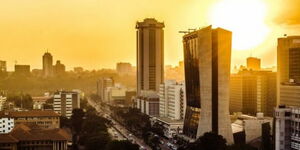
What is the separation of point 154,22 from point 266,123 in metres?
27.5

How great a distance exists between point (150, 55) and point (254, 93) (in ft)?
45.5

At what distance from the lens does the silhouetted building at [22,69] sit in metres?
67.0

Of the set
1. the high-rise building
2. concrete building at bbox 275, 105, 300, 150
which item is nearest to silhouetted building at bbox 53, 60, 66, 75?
the high-rise building

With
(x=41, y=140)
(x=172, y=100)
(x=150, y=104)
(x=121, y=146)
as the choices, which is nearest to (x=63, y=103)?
(x=150, y=104)

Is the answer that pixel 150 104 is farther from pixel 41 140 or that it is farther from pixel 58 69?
pixel 58 69

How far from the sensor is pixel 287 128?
54.1 feet

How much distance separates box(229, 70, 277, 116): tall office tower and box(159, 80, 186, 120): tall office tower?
702 cm

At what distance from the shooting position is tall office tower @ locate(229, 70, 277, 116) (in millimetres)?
36531

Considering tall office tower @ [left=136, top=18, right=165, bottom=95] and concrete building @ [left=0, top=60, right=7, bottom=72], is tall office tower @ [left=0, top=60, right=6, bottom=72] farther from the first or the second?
tall office tower @ [left=136, top=18, right=165, bottom=95]

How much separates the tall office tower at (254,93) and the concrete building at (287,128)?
64.2ft

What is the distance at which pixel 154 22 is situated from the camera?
161 feet

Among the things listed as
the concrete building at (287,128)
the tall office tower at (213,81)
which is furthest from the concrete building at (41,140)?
the concrete building at (287,128)

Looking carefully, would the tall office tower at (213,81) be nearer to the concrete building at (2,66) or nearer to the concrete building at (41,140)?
the concrete building at (41,140)

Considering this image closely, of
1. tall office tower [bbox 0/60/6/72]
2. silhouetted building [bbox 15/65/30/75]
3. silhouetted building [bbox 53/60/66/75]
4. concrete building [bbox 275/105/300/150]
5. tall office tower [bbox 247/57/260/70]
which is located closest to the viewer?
concrete building [bbox 275/105/300/150]
